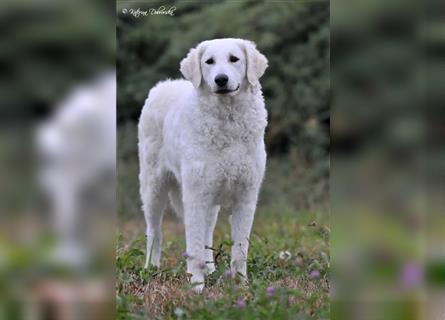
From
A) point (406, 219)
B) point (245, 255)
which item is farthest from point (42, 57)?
point (245, 255)

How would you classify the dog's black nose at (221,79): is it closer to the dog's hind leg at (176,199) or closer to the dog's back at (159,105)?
the dog's back at (159,105)

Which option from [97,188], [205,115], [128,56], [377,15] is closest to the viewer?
[377,15]

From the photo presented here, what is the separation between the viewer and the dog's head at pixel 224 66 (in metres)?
3.77

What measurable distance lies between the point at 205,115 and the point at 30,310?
1689 mm

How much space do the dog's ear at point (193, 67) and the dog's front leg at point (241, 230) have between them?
2.34 feet

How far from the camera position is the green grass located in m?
3.20

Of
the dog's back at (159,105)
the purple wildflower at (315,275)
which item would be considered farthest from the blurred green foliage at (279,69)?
the purple wildflower at (315,275)

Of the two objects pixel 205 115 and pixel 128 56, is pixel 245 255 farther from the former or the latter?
pixel 128 56

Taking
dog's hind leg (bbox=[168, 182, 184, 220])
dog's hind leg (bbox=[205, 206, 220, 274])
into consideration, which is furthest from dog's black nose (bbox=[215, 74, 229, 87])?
dog's hind leg (bbox=[168, 182, 184, 220])

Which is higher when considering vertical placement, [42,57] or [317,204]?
[42,57]

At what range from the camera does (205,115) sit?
13.0 ft

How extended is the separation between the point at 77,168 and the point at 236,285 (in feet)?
4.86

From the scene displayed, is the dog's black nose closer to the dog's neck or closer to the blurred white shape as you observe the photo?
the dog's neck

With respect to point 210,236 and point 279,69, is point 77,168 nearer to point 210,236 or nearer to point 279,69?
point 210,236
